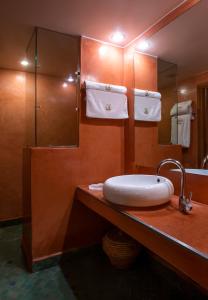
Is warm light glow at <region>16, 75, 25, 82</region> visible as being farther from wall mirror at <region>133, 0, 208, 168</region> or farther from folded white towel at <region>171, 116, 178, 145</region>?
folded white towel at <region>171, 116, 178, 145</region>

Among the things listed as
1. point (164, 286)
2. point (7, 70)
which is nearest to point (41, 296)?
point (164, 286)

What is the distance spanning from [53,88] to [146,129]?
1166 mm

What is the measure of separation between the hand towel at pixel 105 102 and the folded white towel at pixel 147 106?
0.12 meters

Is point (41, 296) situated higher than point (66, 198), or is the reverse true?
point (66, 198)

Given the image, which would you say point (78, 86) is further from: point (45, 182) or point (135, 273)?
point (135, 273)

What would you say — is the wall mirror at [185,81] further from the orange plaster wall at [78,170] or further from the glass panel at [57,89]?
the glass panel at [57,89]

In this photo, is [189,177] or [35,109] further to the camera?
[35,109]

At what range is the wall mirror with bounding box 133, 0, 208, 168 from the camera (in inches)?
60.3

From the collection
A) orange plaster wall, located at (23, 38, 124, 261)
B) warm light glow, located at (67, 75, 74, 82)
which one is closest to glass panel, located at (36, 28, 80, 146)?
warm light glow, located at (67, 75, 74, 82)

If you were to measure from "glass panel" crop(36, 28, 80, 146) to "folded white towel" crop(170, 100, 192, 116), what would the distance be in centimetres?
94

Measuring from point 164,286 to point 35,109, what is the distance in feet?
6.73

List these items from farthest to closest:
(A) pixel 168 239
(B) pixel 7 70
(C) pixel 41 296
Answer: (B) pixel 7 70 < (C) pixel 41 296 < (A) pixel 168 239

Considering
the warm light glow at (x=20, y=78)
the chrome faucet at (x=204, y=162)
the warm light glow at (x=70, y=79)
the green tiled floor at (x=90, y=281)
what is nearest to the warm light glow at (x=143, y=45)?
the warm light glow at (x=70, y=79)

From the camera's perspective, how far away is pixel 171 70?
184 cm
